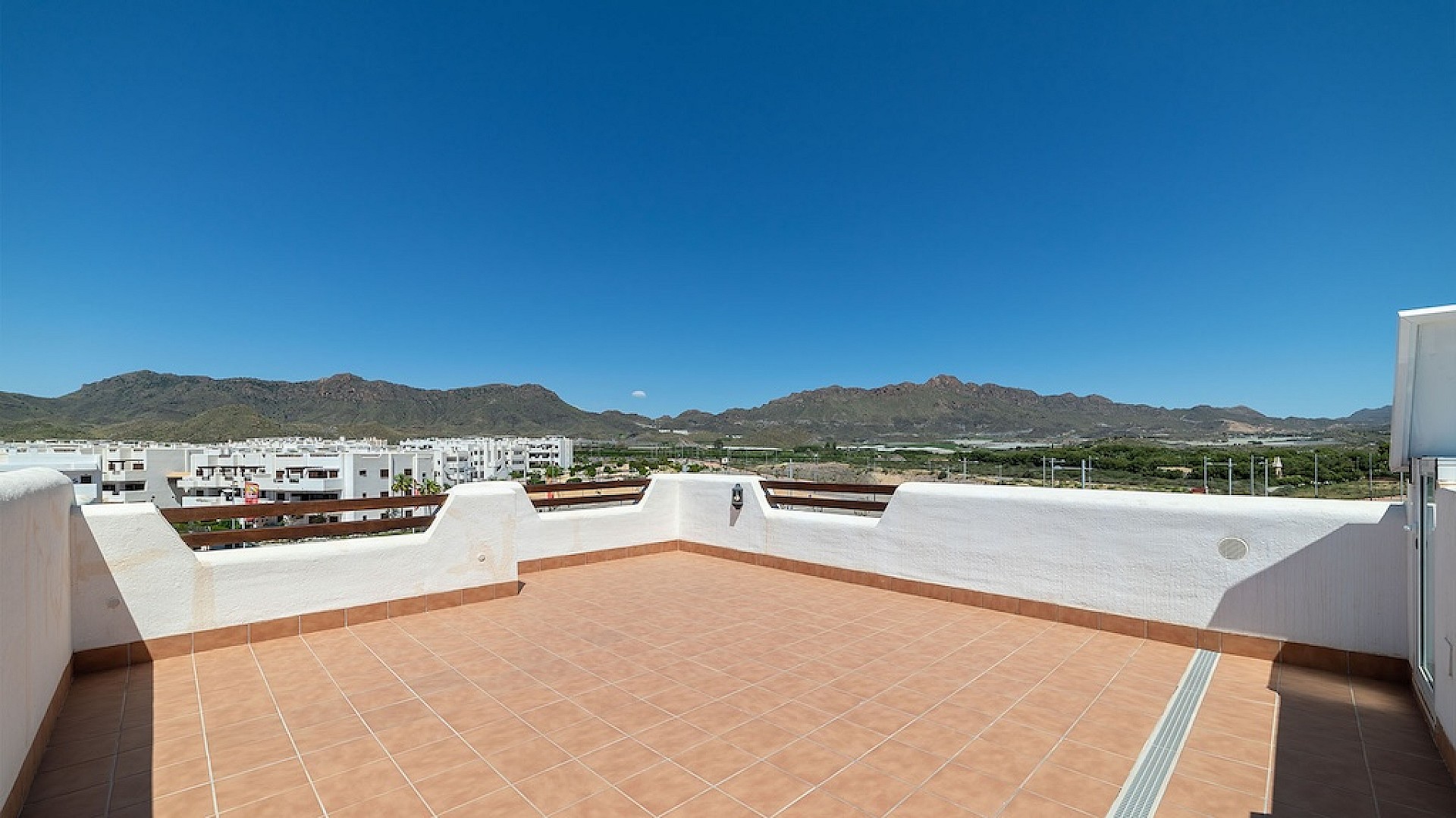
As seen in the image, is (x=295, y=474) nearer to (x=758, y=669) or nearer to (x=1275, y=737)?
(x=758, y=669)

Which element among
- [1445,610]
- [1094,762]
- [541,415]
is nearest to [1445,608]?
[1445,610]

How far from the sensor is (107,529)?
3701 millimetres

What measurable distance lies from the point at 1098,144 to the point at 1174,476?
16.2 metres

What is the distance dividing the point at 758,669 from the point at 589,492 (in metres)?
4.79

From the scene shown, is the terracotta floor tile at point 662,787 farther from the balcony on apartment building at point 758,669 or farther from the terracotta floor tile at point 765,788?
the terracotta floor tile at point 765,788

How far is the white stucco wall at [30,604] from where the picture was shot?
2006mm

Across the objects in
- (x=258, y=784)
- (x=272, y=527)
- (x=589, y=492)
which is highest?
(x=272, y=527)

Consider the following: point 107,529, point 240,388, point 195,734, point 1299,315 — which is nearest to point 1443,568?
point 195,734

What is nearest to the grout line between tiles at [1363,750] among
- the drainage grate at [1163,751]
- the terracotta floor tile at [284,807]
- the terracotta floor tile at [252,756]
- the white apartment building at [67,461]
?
the drainage grate at [1163,751]

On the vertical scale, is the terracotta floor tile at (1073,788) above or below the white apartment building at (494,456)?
above

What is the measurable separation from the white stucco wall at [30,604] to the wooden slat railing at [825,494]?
18.4 ft

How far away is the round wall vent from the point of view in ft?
12.8

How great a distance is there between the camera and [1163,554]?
13.8 feet

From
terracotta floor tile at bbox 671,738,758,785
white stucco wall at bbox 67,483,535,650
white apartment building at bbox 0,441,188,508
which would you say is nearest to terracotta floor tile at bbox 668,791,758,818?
terracotta floor tile at bbox 671,738,758,785
